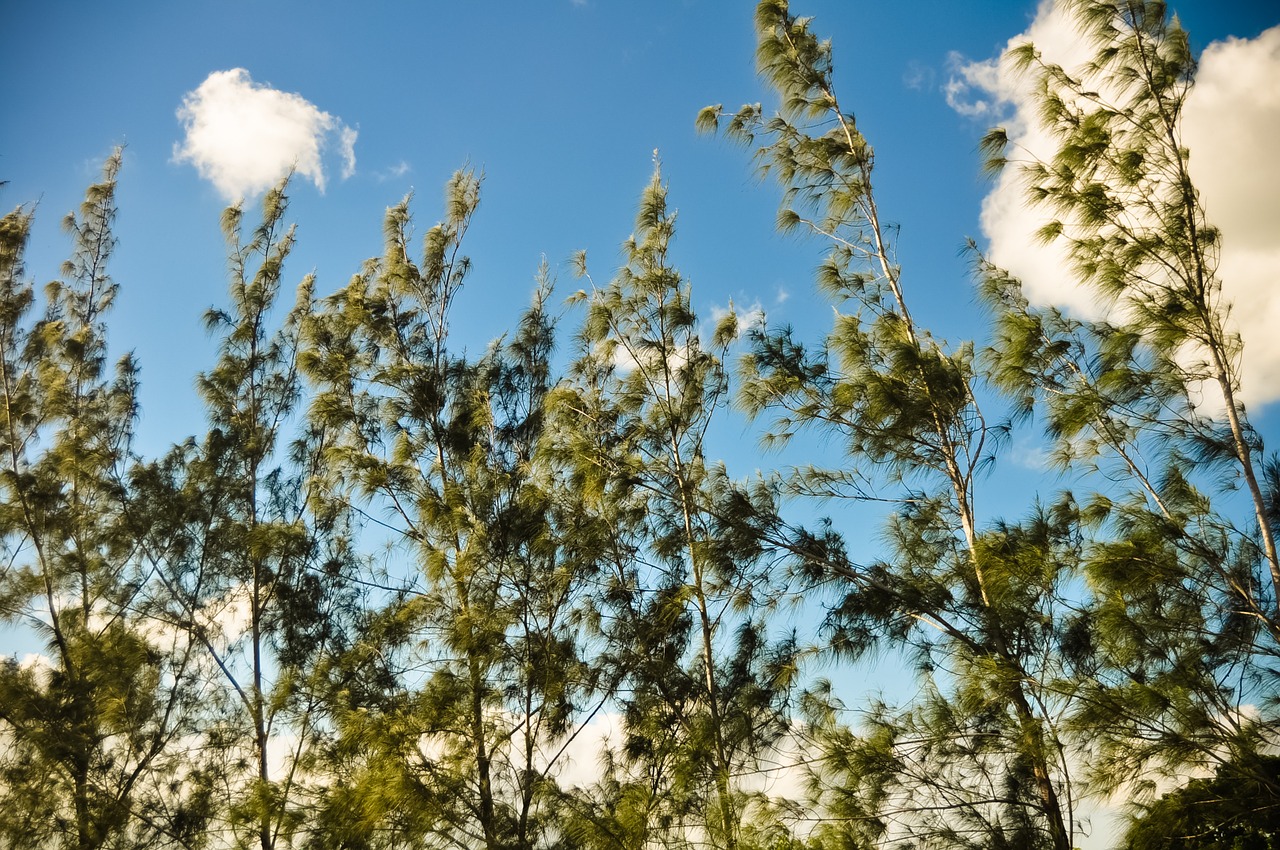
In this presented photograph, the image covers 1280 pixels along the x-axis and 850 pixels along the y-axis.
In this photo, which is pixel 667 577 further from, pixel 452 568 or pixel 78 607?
pixel 78 607

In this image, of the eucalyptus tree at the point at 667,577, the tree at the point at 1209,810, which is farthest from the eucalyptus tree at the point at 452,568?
the tree at the point at 1209,810

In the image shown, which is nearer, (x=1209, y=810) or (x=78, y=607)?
(x=1209, y=810)

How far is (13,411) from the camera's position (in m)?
9.75

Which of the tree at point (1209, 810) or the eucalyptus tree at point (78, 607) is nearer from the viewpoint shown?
the tree at point (1209, 810)

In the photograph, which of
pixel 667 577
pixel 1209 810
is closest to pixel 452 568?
pixel 667 577

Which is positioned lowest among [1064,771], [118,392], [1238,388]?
[1064,771]

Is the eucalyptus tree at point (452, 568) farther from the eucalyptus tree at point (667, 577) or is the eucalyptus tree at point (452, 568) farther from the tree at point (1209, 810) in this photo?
the tree at point (1209, 810)

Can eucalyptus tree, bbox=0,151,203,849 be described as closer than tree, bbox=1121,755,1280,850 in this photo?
No

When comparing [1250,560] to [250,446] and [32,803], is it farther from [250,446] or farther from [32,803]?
[32,803]

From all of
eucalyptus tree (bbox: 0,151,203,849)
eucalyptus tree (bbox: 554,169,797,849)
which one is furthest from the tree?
eucalyptus tree (bbox: 0,151,203,849)

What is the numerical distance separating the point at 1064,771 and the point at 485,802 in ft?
14.3

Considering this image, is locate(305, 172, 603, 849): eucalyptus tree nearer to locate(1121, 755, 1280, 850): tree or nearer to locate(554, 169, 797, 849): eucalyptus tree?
locate(554, 169, 797, 849): eucalyptus tree

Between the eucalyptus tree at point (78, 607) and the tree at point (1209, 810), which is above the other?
the eucalyptus tree at point (78, 607)

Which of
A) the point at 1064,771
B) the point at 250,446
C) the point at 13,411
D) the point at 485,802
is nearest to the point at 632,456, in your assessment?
the point at 485,802
